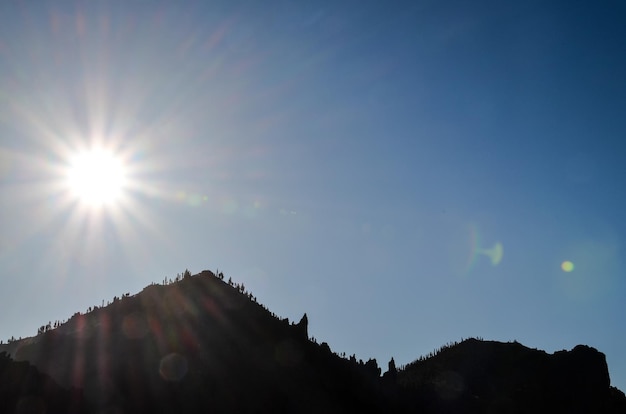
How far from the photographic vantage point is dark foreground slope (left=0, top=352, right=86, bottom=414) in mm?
33906

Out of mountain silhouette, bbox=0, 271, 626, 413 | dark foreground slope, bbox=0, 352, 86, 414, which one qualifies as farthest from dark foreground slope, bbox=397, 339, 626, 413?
dark foreground slope, bbox=0, 352, 86, 414

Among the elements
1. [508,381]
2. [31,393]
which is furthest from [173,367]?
[508,381]

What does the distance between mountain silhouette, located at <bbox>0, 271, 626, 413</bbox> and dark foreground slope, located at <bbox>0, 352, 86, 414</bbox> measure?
13cm

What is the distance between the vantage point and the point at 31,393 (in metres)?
34.7

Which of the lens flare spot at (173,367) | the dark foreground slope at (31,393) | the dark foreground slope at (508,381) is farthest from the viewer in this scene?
the dark foreground slope at (508,381)

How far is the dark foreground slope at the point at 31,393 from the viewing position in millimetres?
33906

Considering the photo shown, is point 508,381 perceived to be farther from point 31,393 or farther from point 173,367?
point 31,393

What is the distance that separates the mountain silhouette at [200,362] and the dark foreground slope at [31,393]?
0.13 meters

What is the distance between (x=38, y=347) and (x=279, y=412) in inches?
836

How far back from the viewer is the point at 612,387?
9206 centimetres

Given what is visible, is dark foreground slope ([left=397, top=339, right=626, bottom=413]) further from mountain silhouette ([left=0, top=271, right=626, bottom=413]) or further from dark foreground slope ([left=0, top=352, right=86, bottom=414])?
dark foreground slope ([left=0, top=352, right=86, bottom=414])

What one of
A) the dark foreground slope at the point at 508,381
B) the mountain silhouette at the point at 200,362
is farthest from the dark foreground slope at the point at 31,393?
the dark foreground slope at the point at 508,381

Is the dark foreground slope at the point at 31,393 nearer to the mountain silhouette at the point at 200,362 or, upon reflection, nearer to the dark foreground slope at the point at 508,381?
the mountain silhouette at the point at 200,362

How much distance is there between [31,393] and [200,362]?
41.5 feet
